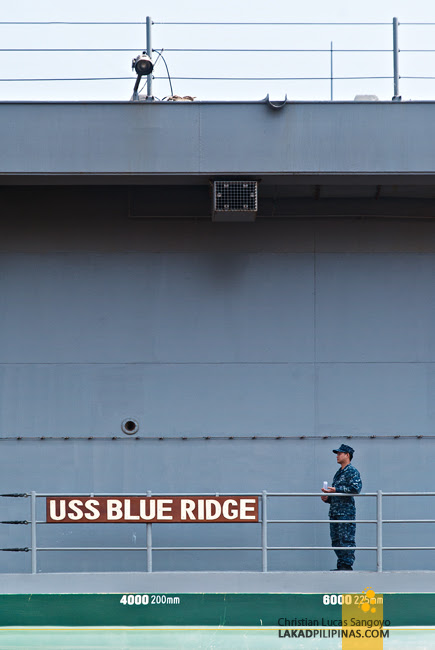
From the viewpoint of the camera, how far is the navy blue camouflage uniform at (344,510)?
7594mm

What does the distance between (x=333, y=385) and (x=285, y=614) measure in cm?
263

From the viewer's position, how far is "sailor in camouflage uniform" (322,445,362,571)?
7.60m

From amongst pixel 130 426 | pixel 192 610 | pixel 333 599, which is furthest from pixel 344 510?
pixel 130 426

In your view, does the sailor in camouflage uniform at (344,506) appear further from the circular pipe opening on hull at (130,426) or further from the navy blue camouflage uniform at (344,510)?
the circular pipe opening on hull at (130,426)

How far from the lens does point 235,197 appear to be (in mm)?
7984

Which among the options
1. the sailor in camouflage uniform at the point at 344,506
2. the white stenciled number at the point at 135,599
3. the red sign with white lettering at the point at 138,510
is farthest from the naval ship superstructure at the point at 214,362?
the white stenciled number at the point at 135,599

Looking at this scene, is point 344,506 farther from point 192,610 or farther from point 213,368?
point 213,368

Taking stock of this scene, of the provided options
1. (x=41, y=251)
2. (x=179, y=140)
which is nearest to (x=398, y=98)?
(x=179, y=140)

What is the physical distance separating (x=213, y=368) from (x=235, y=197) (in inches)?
77.7

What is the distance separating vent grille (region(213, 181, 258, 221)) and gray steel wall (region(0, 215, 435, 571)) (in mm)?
935

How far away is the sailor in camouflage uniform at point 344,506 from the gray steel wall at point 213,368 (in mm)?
871

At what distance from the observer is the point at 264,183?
823 cm

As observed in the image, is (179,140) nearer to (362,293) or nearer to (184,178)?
(184,178)

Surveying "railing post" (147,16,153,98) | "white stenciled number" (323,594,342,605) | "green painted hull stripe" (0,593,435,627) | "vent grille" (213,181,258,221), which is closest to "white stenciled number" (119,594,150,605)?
"green painted hull stripe" (0,593,435,627)
